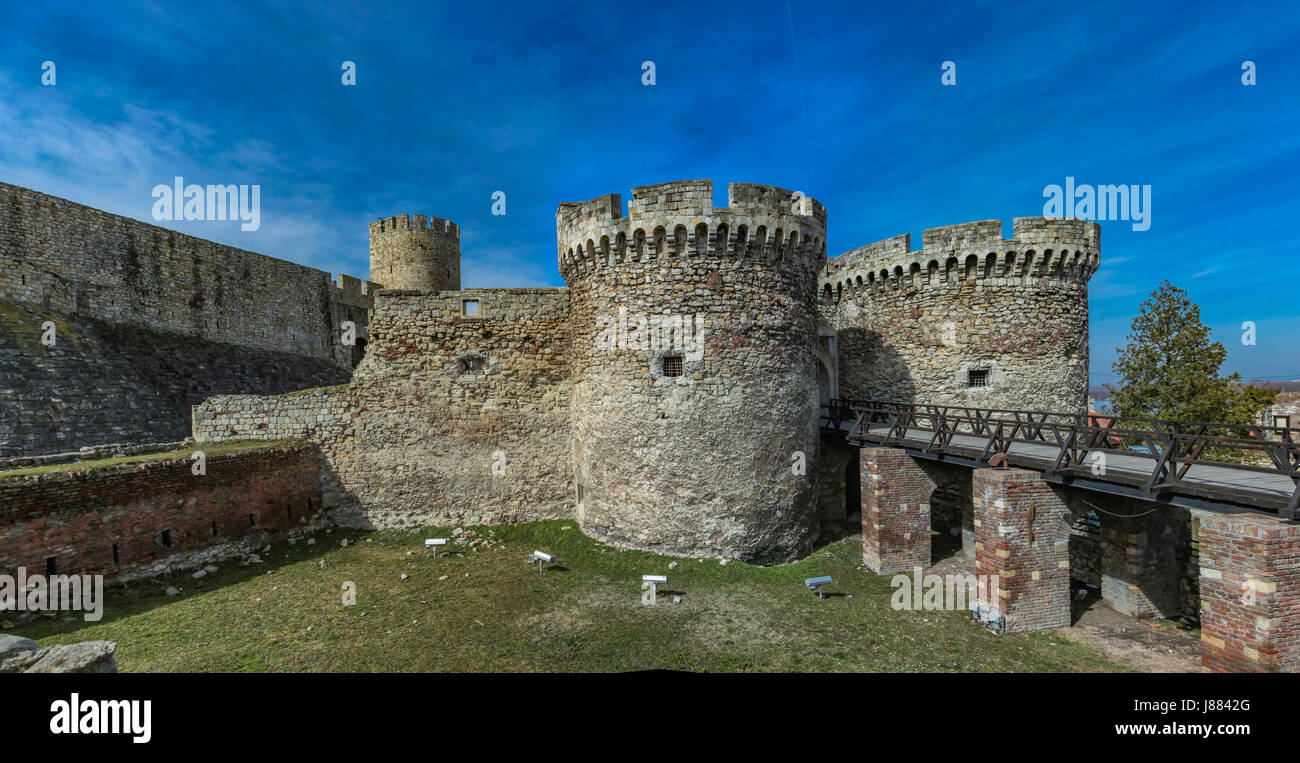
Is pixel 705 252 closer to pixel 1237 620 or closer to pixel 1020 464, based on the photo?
pixel 1020 464

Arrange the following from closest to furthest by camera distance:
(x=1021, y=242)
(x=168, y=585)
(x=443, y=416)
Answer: (x=168, y=585), (x=443, y=416), (x=1021, y=242)

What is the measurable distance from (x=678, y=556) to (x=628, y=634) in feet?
11.6

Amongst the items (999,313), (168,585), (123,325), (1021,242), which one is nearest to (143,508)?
(168,585)

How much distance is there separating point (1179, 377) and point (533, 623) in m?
24.7

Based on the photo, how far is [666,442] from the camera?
12695mm

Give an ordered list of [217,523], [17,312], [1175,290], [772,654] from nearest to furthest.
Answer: [772,654]
[217,523]
[17,312]
[1175,290]

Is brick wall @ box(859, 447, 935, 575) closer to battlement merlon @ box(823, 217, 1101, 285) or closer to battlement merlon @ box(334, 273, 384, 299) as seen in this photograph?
battlement merlon @ box(823, 217, 1101, 285)

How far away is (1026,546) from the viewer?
32.4 feet

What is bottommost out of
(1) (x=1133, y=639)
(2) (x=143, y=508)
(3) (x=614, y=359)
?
(1) (x=1133, y=639)

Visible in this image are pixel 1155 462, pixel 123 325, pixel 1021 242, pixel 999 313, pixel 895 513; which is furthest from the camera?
pixel 123 325

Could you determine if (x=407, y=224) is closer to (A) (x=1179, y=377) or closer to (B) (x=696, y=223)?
(B) (x=696, y=223)

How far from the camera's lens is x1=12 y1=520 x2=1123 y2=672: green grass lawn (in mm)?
8422

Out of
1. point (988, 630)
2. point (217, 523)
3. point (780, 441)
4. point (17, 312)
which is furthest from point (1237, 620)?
point (17, 312)

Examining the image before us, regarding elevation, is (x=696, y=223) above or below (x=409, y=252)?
below
